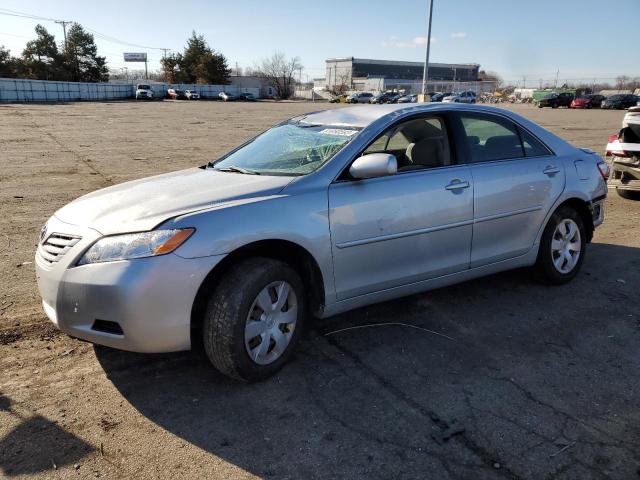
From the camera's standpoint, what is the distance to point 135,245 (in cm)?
295

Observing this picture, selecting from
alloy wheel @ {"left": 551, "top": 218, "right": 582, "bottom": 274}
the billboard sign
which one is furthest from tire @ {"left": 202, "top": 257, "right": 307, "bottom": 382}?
the billboard sign

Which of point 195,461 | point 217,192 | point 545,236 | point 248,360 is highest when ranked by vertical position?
point 217,192

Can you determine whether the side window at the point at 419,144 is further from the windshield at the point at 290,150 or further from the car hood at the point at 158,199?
the car hood at the point at 158,199

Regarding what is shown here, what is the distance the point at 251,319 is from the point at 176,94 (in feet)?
240

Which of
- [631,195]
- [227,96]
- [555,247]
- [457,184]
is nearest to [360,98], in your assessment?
[227,96]

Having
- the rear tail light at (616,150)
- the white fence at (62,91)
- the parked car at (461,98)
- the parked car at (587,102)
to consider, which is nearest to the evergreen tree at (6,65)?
the white fence at (62,91)

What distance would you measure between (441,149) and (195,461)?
287cm

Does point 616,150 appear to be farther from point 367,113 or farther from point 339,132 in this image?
point 339,132

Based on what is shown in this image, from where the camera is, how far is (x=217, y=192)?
3393 mm

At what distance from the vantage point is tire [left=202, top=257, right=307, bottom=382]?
306 centimetres

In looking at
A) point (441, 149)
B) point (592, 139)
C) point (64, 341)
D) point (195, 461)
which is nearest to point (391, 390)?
point (195, 461)

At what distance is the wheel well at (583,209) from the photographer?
195 inches

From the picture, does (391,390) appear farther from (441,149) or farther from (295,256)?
(441,149)

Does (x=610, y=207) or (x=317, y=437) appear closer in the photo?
(x=317, y=437)
